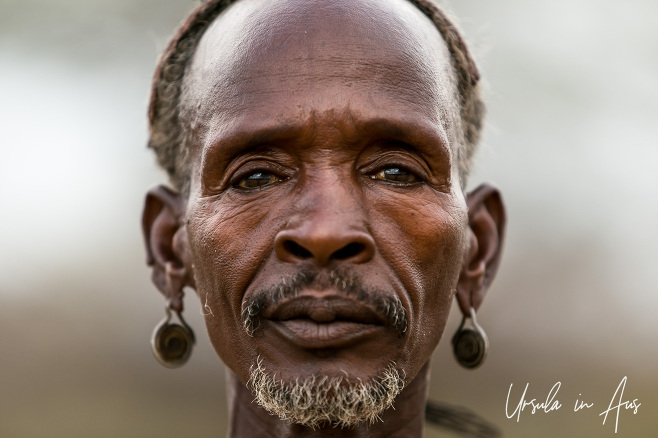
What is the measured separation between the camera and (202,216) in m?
3.08

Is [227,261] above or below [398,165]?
below

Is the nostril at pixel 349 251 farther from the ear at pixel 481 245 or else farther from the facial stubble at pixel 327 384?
the ear at pixel 481 245

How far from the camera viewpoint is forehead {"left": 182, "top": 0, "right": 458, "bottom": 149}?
Result: 288 centimetres

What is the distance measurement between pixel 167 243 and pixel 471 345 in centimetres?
148

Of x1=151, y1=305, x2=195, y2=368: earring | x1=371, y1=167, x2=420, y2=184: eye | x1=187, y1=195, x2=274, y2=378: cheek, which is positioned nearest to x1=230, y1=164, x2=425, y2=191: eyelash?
x1=371, y1=167, x2=420, y2=184: eye

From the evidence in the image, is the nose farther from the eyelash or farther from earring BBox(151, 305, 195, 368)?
earring BBox(151, 305, 195, 368)

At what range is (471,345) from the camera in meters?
3.53

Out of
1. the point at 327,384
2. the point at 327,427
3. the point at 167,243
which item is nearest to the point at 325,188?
the point at 327,384

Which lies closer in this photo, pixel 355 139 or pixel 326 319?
pixel 326 319

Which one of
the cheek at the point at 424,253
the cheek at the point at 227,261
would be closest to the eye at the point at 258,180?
the cheek at the point at 227,261

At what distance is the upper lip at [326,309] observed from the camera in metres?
2.65

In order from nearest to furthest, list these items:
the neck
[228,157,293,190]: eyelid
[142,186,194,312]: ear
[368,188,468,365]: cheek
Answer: [368,188,468,365]: cheek
[228,157,293,190]: eyelid
the neck
[142,186,194,312]: ear

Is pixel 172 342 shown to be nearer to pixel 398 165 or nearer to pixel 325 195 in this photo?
pixel 325 195

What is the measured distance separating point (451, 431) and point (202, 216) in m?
1.87
